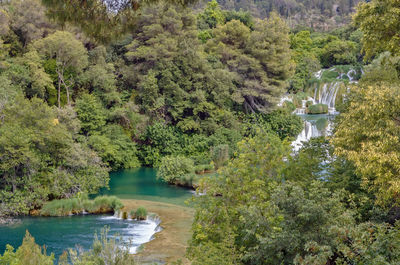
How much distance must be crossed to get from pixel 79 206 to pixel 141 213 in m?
2.88

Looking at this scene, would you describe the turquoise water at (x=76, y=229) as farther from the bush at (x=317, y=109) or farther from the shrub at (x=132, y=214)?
the bush at (x=317, y=109)

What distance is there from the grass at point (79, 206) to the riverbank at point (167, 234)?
2.08 ft

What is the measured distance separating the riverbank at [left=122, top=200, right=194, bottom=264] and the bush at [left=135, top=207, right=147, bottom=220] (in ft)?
1.72

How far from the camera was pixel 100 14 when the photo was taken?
758cm

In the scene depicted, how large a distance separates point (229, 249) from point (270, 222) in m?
1.09

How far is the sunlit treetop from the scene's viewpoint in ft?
23.3

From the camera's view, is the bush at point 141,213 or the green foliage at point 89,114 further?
the green foliage at point 89,114

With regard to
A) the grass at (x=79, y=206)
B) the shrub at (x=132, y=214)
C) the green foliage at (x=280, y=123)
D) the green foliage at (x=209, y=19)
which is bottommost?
the shrub at (x=132, y=214)

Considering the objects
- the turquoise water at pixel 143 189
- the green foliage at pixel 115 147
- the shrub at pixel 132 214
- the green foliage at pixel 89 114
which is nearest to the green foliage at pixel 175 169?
the turquoise water at pixel 143 189

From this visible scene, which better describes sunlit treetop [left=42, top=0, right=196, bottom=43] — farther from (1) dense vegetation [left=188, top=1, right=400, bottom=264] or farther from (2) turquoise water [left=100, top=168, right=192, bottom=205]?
(2) turquoise water [left=100, top=168, right=192, bottom=205]

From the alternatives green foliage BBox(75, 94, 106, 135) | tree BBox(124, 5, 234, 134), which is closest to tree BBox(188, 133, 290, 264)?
Answer: green foliage BBox(75, 94, 106, 135)

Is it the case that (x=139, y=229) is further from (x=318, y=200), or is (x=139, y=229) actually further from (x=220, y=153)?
(x=220, y=153)

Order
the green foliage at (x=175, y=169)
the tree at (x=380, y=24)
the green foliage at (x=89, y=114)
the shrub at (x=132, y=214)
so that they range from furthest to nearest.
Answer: the green foliage at (x=89, y=114), the green foliage at (x=175, y=169), the shrub at (x=132, y=214), the tree at (x=380, y=24)

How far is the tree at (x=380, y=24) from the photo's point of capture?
10297mm
